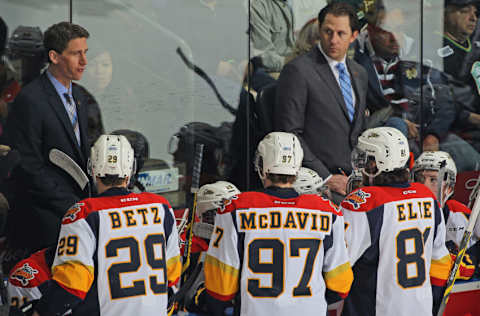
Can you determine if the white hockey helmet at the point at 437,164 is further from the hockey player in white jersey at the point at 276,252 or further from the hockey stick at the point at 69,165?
the hockey stick at the point at 69,165

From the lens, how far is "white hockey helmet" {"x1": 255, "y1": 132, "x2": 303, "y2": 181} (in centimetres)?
388

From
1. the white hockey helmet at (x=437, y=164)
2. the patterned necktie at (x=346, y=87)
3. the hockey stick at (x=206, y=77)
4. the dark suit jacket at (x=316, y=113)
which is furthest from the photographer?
the patterned necktie at (x=346, y=87)

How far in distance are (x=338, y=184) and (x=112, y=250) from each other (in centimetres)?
276

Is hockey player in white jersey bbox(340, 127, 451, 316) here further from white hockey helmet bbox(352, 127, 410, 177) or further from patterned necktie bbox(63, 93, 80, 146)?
patterned necktie bbox(63, 93, 80, 146)

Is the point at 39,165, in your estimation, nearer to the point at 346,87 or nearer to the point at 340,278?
the point at 340,278

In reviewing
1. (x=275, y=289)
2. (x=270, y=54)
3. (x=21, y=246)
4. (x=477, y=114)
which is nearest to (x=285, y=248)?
(x=275, y=289)

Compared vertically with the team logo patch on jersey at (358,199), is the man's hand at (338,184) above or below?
below

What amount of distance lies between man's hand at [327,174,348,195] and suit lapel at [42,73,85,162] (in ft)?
6.45

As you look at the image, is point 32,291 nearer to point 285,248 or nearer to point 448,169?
point 285,248

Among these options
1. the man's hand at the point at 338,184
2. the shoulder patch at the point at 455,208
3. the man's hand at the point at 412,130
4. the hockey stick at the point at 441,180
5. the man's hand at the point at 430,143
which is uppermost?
the man's hand at the point at 412,130

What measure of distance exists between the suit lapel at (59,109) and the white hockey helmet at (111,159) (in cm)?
128

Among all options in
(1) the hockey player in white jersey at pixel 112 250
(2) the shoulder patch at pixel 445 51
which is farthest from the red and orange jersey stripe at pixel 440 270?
(2) the shoulder patch at pixel 445 51

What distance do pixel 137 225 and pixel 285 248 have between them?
0.70 m

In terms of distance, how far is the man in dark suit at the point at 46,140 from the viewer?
4.94 m
